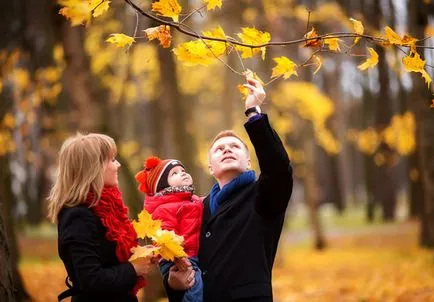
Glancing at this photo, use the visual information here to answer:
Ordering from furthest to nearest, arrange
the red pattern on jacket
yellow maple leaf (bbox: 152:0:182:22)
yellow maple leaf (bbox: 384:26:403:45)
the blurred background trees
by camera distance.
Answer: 1. the blurred background trees
2. the red pattern on jacket
3. yellow maple leaf (bbox: 384:26:403:45)
4. yellow maple leaf (bbox: 152:0:182:22)

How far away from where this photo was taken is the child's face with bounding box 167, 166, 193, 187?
3465 mm

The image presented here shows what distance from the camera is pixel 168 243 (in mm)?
2900

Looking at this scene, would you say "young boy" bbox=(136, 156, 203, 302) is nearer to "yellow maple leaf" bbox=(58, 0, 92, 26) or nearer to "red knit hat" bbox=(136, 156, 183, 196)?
"red knit hat" bbox=(136, 156, 183, 196)

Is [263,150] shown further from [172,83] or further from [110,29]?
[110,29]

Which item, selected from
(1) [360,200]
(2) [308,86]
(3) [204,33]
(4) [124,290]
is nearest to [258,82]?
(3) [204,33]

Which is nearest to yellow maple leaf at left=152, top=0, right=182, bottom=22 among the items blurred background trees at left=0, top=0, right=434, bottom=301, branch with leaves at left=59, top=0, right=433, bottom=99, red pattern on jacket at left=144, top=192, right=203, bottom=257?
branch with leaves at left=59, top=0, right=433, bottom=99

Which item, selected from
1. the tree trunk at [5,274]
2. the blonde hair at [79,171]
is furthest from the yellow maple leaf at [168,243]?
the tree trunk at [5,274]

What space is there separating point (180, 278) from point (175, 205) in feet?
1.36

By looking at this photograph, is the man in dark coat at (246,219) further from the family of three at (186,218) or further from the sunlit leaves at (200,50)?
the sunlit leaves at (200,50)

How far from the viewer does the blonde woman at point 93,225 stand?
2.87 meters

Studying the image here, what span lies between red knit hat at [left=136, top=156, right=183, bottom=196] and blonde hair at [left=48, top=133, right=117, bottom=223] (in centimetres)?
49

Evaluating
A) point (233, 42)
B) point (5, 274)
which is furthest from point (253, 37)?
point (5, 274)

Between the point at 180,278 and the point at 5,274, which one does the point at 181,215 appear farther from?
the point at 5,274

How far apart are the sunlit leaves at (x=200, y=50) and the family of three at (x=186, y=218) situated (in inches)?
10.1
